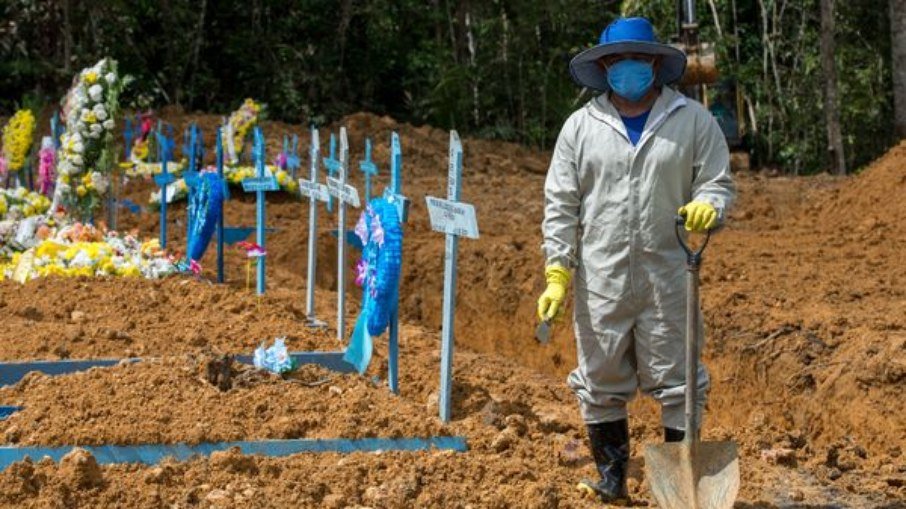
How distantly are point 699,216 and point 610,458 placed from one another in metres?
1.08

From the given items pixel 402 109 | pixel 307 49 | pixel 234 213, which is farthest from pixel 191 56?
pixel 234 213

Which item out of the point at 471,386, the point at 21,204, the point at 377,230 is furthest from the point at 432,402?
the point at 21,204

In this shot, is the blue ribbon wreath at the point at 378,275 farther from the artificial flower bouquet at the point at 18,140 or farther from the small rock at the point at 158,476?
the artificial flower bouquet at the point at 18,140

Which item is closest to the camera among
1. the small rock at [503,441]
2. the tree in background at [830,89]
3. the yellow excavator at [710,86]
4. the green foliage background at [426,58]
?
the small rock at [503,441]

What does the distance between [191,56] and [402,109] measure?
3756 millimetres

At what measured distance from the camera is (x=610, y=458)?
19.7ft

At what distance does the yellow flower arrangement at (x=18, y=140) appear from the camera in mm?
15586

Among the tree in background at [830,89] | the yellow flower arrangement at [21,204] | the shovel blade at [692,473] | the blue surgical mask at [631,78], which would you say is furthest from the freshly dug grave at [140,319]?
the tree in background at [830,89]

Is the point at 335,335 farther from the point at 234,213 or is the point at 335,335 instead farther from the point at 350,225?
the point at 234,213

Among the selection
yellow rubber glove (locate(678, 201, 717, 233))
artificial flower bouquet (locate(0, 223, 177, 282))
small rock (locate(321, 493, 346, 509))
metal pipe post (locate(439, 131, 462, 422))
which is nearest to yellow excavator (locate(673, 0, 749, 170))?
artificial flower bouquet (locate(0, 223, 177, 282))

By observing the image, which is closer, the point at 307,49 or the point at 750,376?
the point at 750,376

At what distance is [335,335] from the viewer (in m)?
9.28

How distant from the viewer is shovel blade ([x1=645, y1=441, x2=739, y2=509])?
217 inches

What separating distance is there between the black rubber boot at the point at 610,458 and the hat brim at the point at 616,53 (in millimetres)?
1314
